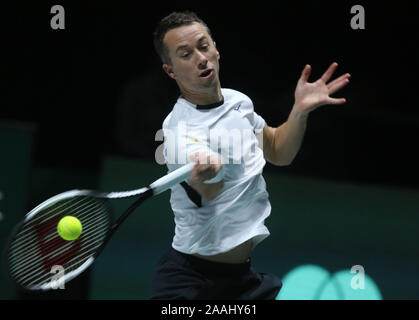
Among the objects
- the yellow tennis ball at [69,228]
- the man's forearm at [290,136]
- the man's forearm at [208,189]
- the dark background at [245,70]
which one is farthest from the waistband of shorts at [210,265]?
the dark background at [245,70]

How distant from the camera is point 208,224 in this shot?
247 cm

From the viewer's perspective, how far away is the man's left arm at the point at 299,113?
269 centimetres

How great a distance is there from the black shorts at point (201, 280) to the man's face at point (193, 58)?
602 millimetres

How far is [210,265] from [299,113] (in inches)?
26.1

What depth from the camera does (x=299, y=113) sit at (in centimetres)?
270

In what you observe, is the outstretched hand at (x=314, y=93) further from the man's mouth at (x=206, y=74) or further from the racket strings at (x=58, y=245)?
the racket strings at (x=58, y=245)

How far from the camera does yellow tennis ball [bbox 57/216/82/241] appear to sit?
2428mm

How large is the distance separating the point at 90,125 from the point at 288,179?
1258mm

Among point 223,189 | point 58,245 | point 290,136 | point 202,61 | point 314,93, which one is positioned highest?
point 202,61

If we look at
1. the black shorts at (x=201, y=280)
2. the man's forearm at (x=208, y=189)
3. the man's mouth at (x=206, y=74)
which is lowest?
the black shorts at (x=201, y=280)

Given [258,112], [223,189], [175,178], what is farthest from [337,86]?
[258,112]

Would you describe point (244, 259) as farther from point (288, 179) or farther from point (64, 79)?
point (64, 79)

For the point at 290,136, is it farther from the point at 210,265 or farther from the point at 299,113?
the point at 210,265
